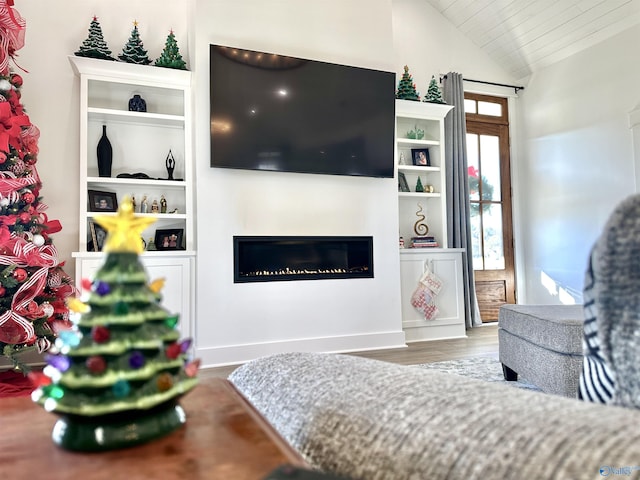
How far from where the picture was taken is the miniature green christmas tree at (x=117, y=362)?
48 centimetres

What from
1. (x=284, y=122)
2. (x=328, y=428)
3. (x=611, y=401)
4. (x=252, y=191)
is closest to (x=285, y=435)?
(x=328, y=428)

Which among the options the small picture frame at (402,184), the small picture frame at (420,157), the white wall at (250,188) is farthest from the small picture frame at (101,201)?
the small picture frame at (420,157)

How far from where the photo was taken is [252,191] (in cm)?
329

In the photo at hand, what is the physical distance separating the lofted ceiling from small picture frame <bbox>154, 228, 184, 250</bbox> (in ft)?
13.4

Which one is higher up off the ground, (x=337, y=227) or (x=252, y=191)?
(x=252, y=191)

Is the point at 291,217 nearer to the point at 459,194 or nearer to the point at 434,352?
the point at 434,352

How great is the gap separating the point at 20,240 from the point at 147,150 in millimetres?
1373

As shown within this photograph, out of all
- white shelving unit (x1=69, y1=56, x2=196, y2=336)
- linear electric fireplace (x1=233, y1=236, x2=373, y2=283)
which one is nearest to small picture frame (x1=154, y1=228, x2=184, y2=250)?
white shelving unit (x1=69, y1=56, x2=196, y2=336)

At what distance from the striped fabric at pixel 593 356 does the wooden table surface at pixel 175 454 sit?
422 millimetres

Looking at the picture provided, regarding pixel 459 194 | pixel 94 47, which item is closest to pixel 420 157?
pixel 459 194

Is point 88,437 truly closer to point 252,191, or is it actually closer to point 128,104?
point 252,191

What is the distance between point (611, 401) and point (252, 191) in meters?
2.96

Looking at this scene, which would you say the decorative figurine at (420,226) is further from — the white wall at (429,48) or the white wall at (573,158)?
the white wall at (573,158)

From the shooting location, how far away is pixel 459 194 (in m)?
4.64
